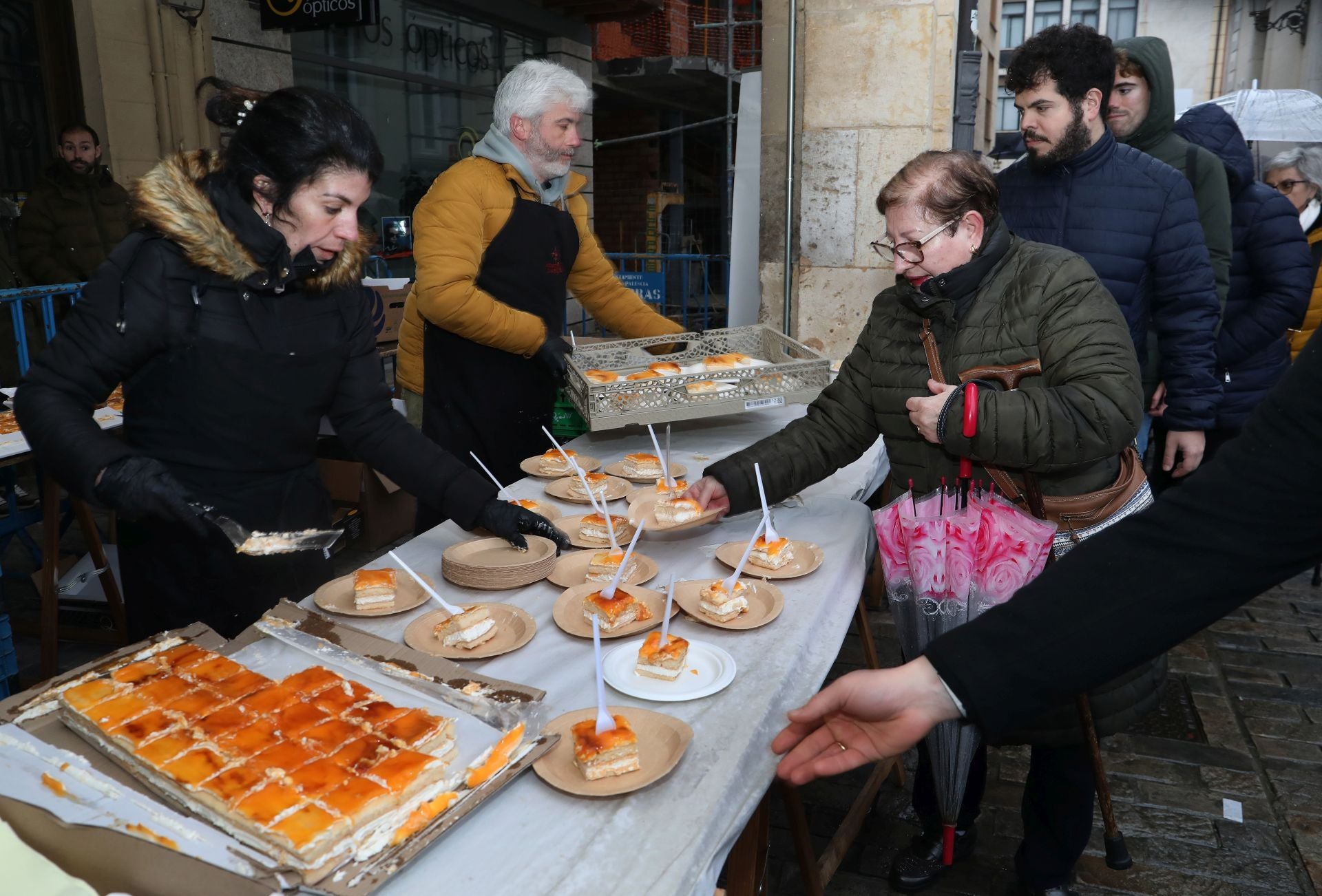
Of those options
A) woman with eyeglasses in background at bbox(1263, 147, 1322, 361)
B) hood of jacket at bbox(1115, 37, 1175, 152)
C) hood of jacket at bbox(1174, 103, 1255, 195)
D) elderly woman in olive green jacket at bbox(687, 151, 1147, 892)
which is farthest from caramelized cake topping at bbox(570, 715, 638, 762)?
woman with eyeglasses in background at bbox(1263, 147, 1322, 361)

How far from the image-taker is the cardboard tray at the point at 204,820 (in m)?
1.17

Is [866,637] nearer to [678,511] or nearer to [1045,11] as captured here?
[678,511]

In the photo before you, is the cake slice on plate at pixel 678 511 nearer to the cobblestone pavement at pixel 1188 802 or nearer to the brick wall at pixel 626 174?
the cobblestone pavement at pixel 1188 802

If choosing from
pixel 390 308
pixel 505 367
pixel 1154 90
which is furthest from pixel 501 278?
pixel 390 308

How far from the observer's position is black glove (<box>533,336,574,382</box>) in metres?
3.81

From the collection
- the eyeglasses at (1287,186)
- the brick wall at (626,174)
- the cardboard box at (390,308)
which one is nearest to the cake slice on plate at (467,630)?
the eyeglasses at (1287,186)

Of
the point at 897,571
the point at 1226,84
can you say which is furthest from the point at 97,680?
the point at 1226,84

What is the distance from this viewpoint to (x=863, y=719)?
141 centimetres

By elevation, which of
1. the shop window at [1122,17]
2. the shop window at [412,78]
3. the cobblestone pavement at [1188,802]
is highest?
the shop window at [1122,17]

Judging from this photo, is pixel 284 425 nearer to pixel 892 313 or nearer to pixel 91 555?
pixel 892 313

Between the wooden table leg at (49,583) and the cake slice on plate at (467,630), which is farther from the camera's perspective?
the wooden table leg at (49,583)

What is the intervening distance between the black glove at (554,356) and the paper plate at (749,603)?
5.52 ft

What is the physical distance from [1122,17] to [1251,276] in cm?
3473

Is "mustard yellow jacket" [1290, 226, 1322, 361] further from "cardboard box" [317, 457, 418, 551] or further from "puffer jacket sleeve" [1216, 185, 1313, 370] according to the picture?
"cardboard box" [317, 457, 418, 551]
